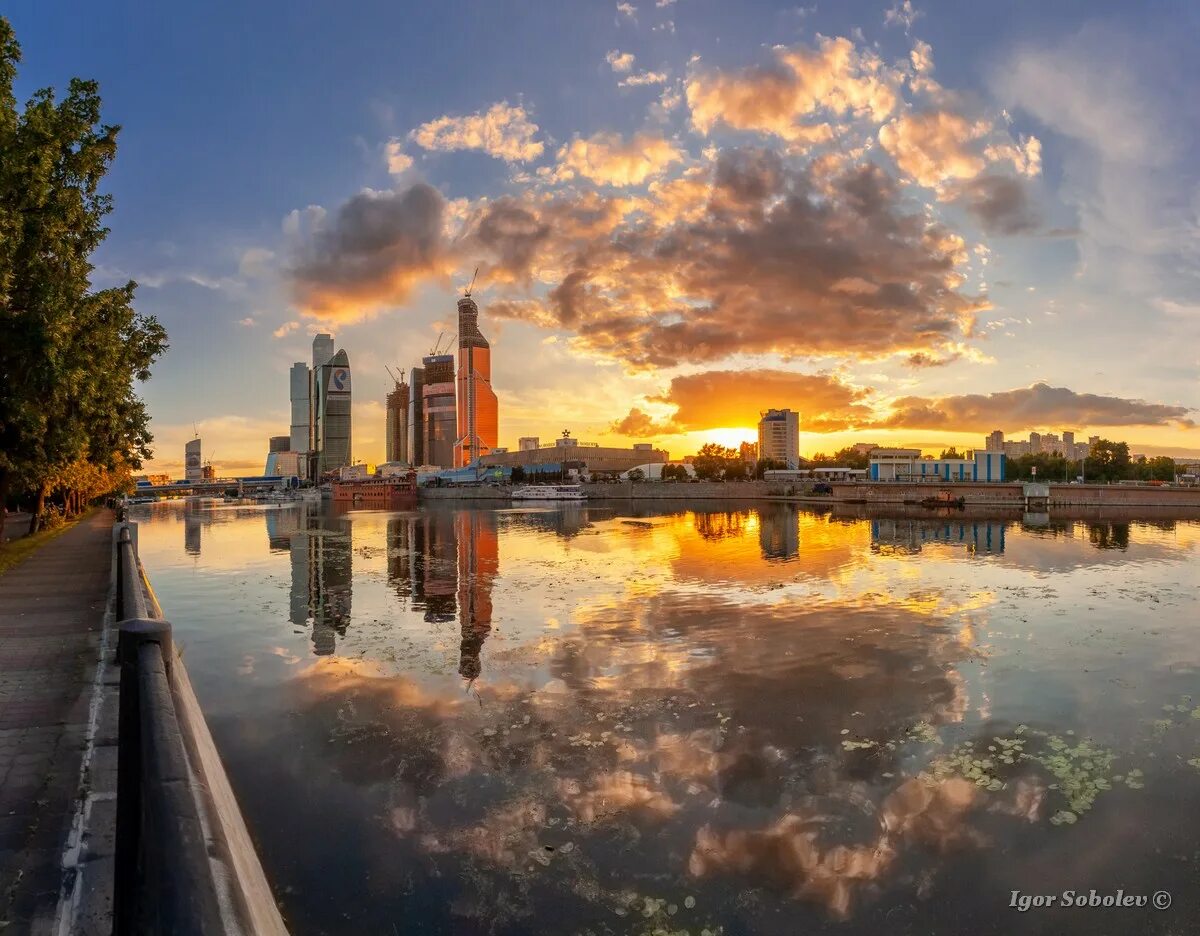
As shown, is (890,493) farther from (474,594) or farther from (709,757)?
(709,757)

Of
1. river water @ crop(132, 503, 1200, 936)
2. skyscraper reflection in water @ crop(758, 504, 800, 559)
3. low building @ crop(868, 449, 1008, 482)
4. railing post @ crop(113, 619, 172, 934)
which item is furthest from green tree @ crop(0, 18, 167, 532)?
low building @ crop(868, 449, 1008, 482)

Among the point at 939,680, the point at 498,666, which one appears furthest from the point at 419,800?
the point at 939,680

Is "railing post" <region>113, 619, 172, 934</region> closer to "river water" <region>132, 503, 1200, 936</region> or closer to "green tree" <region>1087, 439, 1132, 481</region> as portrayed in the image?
"river water" <region>132, 503, 1200, 936</region>

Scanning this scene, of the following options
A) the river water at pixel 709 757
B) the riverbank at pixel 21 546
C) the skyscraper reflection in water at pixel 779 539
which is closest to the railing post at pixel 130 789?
the river water at pixel 709 757

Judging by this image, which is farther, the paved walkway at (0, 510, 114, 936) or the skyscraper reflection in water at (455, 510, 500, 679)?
the skyscraper reflection in water at (455, 510, 500, 679)

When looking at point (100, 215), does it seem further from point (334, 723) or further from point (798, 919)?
point (798, 919)

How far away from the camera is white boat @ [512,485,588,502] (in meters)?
157

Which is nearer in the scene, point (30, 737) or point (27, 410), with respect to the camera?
point (30, 737)

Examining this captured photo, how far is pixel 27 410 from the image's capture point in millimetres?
21016

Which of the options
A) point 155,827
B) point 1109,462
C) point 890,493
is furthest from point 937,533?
point 1109,462

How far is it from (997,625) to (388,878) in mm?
21214

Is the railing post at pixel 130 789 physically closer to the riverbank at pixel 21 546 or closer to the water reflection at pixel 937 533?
the riverbank at pixel 21 546

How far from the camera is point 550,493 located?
536ft

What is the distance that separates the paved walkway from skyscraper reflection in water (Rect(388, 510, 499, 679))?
813cm
